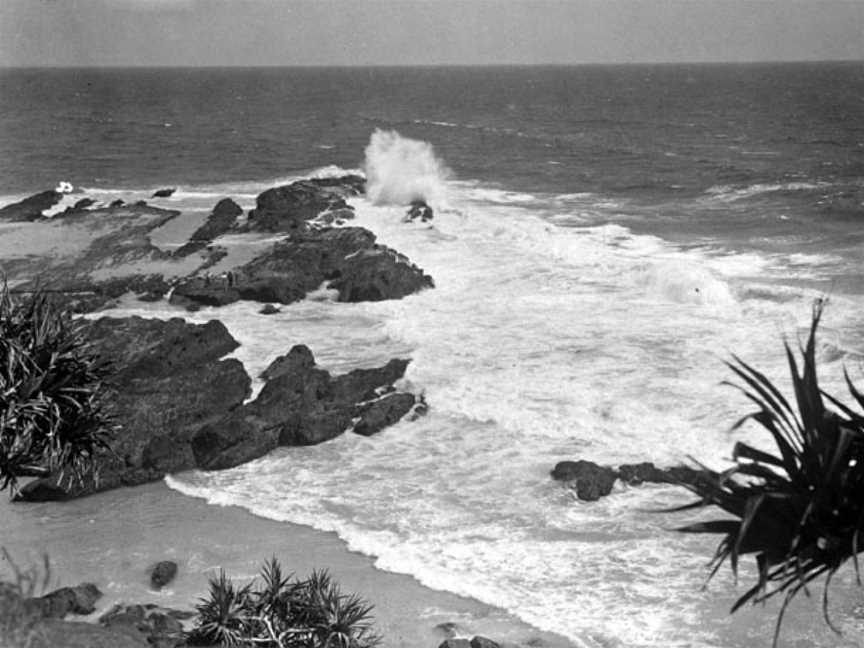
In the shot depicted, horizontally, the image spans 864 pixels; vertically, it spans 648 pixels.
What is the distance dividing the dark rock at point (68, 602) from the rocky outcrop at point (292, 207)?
1154 inches

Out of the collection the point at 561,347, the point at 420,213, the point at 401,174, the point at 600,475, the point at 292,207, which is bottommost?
the point at 600,475

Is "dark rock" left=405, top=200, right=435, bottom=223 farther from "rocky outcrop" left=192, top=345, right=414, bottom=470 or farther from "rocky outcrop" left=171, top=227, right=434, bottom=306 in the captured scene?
"rocky outcrop" left=192, top=345, right=414, bottom=470

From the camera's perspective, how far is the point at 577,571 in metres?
16.7

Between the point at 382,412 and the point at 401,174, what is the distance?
35.1 meters

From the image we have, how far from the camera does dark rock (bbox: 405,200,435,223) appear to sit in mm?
48953

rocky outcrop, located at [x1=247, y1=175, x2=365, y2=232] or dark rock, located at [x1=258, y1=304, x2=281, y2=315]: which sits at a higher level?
rocky outcrop, located at [x1=247, y1=175, x2=365, y2=232]

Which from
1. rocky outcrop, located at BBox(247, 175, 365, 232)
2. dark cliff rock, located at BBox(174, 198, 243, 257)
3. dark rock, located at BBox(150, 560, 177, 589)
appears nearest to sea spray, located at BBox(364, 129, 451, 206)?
rocky outcrop, located at BBox(247, 175, 365, 232)

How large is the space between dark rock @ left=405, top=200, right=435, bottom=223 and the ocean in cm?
86

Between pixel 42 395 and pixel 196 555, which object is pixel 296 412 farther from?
pixel 42 395

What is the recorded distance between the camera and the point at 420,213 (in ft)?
164

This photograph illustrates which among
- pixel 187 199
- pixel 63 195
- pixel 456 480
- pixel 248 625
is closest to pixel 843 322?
pixel 456 480

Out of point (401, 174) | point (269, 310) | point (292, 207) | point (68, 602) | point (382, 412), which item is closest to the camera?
point (68, 602)

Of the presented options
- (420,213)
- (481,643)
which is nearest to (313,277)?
(420,213)

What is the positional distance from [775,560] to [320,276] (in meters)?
29.8
